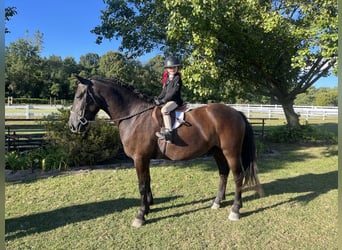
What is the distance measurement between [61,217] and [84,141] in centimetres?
287

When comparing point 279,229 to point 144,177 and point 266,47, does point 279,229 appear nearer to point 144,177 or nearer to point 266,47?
point 144,177

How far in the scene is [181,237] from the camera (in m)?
4.12

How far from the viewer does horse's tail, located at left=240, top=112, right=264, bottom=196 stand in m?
5.26

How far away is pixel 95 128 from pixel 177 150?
3500 millimetres

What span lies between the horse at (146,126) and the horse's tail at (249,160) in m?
0.19

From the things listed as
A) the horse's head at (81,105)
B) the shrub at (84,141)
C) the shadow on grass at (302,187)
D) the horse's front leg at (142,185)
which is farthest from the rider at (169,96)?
the shrub at (84,141)

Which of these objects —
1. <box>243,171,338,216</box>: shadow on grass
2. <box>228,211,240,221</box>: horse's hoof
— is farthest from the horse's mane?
<box>243,171,338,216</box>: shadow on grass

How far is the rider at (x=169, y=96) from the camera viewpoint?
4641 mm

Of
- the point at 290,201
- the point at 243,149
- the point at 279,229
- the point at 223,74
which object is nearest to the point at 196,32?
the point at 223,74

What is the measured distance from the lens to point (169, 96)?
4.70 m

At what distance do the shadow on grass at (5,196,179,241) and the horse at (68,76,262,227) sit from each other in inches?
25.5

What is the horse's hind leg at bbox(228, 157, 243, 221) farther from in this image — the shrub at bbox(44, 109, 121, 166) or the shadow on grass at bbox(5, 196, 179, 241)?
the shrub at bbox(44, 109, 121, 166)

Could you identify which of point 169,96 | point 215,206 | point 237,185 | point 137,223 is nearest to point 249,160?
point 237,185

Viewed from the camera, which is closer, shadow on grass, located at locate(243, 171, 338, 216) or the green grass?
the green grass
